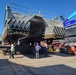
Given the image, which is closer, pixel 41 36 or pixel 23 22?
pixel 23 22

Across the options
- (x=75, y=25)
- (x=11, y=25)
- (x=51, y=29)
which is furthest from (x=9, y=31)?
(x=75, y=25)

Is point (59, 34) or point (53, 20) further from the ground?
point (53, 20)

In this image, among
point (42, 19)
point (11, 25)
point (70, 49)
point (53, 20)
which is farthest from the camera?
point (70, 49)

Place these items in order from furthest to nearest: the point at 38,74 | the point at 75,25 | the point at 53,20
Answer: the point at 75,25
the point at 53,20
the point at 38,74

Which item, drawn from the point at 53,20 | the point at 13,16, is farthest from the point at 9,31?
the point at 53,20

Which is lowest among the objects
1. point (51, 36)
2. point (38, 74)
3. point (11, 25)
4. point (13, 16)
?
point (38, 74)

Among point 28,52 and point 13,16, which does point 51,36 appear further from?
point 28,52

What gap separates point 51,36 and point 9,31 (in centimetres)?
465

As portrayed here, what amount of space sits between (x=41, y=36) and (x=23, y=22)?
3.99m

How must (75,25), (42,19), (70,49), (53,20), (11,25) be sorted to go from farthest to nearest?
1. (75,25)
2. (70,49)
3. (53,20)
4. (42,19)
5. (11,25)

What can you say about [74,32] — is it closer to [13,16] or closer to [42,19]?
[42,19]

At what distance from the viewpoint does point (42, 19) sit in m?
20.0

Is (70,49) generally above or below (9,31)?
below

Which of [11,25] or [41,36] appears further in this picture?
[41,36]
